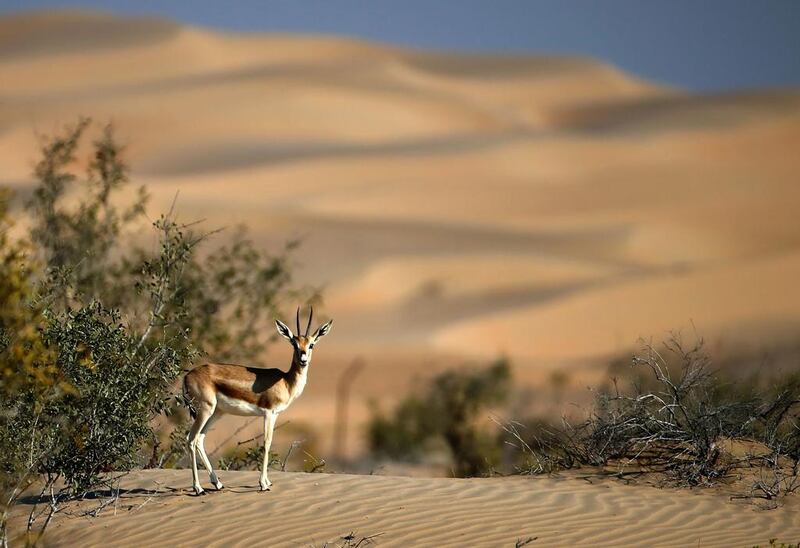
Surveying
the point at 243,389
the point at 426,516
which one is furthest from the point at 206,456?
the point at 426,516

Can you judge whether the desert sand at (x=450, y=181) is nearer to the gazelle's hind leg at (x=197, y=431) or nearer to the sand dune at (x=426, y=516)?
the gazelle's hind leg at (x=197, y=431)

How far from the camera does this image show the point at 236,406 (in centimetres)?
1132

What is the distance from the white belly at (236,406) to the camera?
1130 cm

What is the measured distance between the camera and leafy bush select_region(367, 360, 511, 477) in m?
26.2

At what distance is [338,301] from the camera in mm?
59625

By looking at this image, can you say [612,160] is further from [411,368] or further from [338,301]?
[411,368]

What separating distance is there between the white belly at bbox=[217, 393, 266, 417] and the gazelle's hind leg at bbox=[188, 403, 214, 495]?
0.10 meters

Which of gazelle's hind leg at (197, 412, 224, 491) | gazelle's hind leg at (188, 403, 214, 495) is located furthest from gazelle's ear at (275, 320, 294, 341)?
gazelle's hind leg at (197, 412, 224, 491)

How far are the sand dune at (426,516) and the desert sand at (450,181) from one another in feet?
36.9

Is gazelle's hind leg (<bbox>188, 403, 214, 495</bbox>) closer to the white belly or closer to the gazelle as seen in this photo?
the gazelle

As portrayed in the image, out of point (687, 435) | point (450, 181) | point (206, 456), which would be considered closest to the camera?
point (206, 456)

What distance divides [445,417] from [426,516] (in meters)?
16.2

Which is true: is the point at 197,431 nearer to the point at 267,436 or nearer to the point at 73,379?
the point at 267,436

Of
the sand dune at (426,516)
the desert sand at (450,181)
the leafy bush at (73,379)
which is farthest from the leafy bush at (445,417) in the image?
the sand dune at (426,516)
